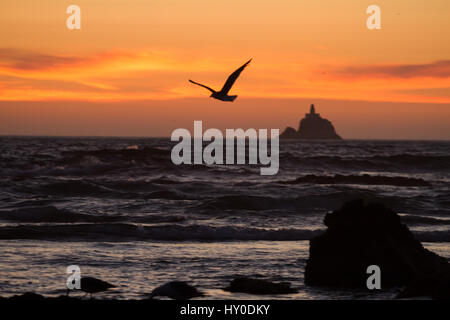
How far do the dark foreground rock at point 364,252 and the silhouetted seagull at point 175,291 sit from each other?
1978 mm

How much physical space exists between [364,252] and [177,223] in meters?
9.24

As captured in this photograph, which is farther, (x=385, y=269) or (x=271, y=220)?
(x=271, y=220)

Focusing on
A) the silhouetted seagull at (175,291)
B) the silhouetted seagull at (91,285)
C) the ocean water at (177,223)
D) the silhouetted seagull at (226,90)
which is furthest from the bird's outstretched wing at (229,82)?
the silhouetted seagull at (91,285)

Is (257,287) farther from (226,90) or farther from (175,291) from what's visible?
(226,90)

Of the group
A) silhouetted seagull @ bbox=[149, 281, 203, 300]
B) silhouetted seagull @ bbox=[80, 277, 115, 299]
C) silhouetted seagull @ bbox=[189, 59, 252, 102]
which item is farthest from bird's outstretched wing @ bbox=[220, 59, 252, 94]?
silhouetted seagull @ bbox=[80, 277, 115, 299]

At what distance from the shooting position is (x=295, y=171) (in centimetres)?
4125

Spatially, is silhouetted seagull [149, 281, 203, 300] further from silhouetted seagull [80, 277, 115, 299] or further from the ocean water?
silhouetted seagull [80, 277, 115, 299]

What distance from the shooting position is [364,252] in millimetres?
9570

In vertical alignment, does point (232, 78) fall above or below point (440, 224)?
above

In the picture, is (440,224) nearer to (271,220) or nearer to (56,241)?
(271,220)

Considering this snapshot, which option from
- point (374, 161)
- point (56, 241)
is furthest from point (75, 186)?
point (374, 161)

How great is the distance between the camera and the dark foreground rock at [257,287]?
889 centimetres

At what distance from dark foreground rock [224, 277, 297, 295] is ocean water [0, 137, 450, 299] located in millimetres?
163
